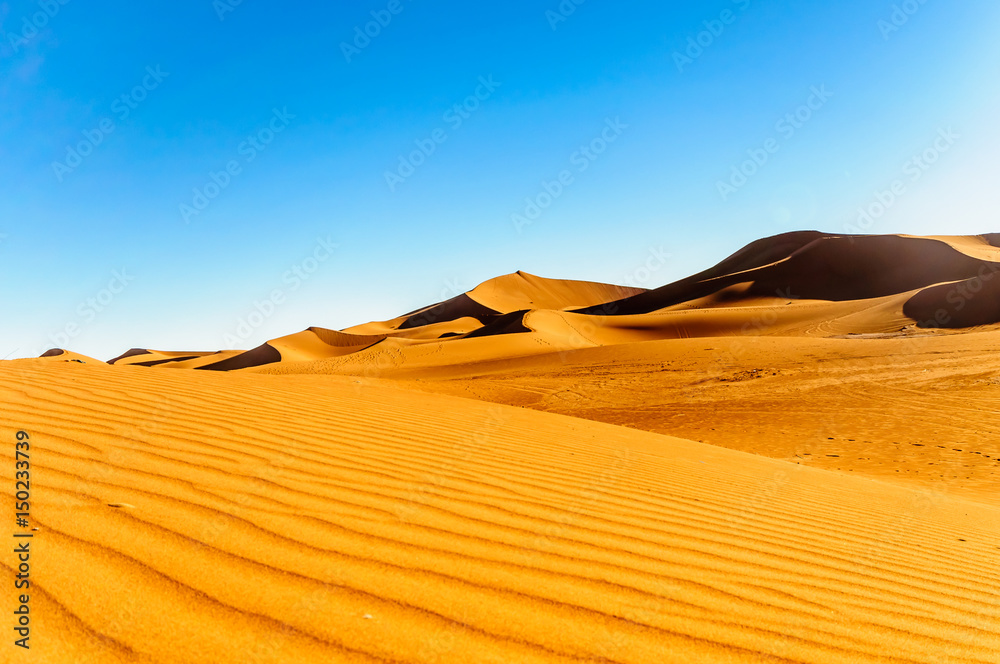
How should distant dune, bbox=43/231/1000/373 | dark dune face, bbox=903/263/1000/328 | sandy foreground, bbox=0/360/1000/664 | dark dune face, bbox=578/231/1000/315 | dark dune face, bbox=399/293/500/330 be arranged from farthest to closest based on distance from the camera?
dark dune face, bbox=399/293/500/330 → dark dune face, bbox=578/231/1000/315 → distant dune, bbox=43/231/1000/373 → dark dune face, bbox=903/263/1000/328 → sandy foreground, bbox=0/360/1000/664

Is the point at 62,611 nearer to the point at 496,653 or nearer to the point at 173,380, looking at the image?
the point at 496,653

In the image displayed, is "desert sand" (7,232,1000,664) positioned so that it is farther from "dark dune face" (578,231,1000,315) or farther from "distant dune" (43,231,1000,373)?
"dark dune face" (578,231,1000,315)

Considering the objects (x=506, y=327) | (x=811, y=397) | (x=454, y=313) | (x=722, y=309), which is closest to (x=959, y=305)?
(x=722, y=309)

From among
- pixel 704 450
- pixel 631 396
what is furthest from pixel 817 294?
pixel 704 450

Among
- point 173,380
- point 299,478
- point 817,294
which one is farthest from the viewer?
point 817,294

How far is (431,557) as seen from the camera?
2.17 m

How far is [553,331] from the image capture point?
112 ft

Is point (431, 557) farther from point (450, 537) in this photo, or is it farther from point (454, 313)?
point (454, 313)

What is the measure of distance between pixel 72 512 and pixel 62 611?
30.9 inches

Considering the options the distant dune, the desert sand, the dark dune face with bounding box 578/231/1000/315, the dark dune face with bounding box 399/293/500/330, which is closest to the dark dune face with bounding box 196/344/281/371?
the distant dune

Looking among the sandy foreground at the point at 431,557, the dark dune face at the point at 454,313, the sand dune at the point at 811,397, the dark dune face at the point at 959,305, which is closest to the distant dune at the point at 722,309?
the dark dune face at the point at 959,305

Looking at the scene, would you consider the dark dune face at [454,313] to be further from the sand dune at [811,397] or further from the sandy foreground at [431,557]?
the sandy foreground at [431,557]

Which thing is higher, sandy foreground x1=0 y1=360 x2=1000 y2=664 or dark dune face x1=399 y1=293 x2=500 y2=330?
dark dune face x1=399 y1=293 x2=500 y2=330

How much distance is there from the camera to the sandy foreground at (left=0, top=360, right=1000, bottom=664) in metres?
1.61
